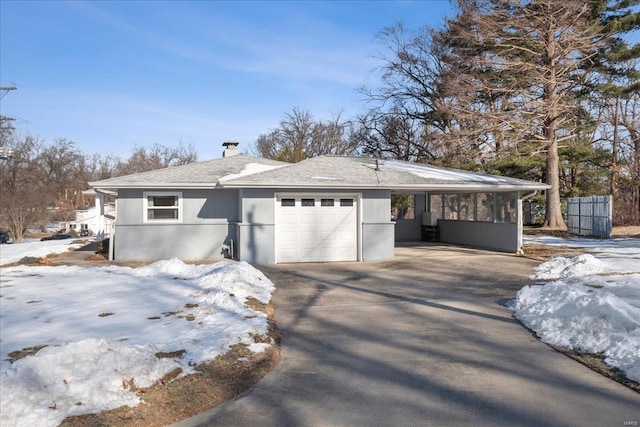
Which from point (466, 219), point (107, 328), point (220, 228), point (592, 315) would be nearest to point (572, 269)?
point (592, 315)

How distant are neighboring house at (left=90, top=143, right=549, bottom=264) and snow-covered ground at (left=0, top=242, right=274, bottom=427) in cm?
314

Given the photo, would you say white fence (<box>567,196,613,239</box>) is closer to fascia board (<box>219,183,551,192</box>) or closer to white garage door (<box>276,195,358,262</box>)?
fascia board (<box>219,183,551,192</box>)

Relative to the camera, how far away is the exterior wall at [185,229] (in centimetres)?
1563

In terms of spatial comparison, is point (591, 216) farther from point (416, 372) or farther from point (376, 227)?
point (416, 372)

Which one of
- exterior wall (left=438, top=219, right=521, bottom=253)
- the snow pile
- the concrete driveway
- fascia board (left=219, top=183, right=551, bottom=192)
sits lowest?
the concrete driveway

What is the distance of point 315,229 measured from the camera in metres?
15.2

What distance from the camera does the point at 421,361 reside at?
569cm

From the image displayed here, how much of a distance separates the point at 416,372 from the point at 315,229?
10.0 m

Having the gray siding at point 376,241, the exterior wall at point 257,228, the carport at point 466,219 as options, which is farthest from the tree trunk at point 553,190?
the exterior wall at point 257,228

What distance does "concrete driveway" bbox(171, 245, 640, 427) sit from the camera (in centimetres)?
420

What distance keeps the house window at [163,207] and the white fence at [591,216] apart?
1924cm

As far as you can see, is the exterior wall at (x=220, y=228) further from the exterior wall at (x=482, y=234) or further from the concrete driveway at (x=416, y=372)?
the concrete driveway at (x=416, y=372)

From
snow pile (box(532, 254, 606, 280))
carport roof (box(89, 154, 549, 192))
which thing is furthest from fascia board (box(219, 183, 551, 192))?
snow pile (box(532, 254, 606, 280))

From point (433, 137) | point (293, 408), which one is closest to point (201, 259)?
point (293, 408)
